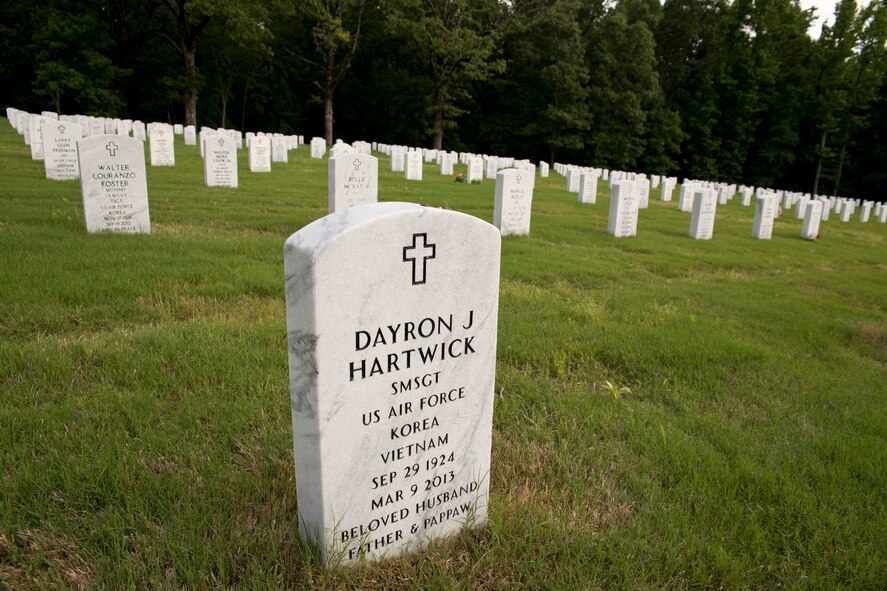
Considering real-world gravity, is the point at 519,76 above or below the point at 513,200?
above

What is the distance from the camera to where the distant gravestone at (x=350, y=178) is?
9.43 meters

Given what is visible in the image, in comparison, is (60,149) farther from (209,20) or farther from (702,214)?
(209,20)

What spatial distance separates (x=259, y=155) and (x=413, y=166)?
5.21 meters

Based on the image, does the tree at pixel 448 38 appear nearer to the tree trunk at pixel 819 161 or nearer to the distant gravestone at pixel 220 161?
the tree trunk at pixel 819 161

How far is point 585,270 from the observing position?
774 cm

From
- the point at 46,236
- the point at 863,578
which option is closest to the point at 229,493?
the point at 863,578

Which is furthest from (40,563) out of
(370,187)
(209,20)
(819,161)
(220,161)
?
(819,161)

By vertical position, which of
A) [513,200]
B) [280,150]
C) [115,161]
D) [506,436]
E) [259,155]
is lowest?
[506,436]

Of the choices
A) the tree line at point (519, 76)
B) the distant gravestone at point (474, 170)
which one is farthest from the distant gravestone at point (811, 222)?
the tree line at point (519, 76)

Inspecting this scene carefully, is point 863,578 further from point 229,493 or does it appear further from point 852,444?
point 229,493

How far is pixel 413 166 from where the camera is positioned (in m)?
19.9

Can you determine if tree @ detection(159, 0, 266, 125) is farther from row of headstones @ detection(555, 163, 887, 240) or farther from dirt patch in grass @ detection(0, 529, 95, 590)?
dirt patch in grass @ detection(0, 529, 95, 590)

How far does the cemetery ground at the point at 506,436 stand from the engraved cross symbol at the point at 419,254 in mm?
1132

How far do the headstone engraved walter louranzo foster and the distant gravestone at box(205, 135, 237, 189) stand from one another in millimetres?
11879
